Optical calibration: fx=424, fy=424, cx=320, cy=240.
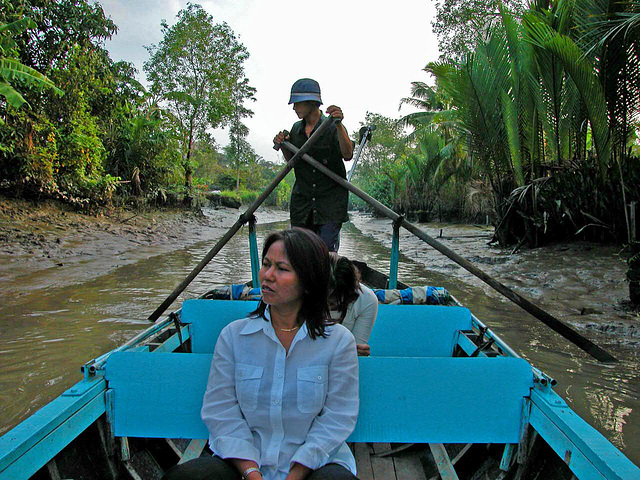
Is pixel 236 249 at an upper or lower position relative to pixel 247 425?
lower

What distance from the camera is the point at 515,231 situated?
9.05 metres

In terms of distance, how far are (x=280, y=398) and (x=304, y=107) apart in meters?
2.41

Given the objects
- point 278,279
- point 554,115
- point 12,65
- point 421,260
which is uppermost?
point 12,65

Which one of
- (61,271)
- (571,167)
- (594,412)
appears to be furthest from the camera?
(571,167)

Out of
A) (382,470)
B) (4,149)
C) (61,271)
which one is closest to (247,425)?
(382,470)

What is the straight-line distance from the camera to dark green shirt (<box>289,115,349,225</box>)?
135 inches

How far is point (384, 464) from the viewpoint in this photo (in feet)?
6.48

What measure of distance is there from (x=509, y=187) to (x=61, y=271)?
861 cm

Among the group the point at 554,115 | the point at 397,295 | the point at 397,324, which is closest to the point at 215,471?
the point at 397,324

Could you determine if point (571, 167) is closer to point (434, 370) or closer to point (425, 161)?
point (434, 370)

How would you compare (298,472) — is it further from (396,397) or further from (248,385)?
(396,397)

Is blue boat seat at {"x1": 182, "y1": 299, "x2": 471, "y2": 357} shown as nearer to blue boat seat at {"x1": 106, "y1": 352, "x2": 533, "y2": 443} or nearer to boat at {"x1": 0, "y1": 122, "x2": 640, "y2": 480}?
boat at {"x1": 0, "y1": 122, "x2": 640, "y2": 480}

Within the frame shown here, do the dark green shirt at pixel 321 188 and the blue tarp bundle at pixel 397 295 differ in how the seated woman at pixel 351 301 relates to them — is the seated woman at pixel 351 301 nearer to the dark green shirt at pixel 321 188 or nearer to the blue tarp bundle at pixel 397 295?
the blue tarp bundle at pixel 397 295

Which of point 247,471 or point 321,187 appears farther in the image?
point 321,187
